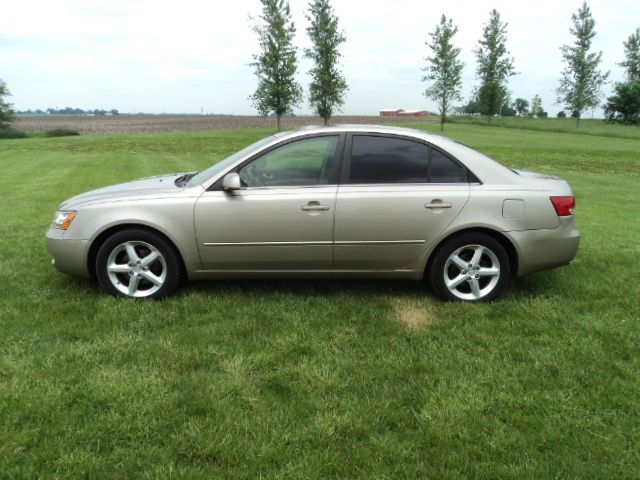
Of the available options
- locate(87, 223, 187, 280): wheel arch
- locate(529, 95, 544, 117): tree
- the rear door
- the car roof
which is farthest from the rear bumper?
locate(529, 95, 544, 117): tree

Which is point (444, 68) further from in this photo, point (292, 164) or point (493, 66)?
point (292, 164)

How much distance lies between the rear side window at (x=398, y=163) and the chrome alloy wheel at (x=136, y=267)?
1.82 metres

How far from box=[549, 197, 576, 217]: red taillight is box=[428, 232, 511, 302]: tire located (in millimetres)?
575

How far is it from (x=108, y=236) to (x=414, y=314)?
107 inches

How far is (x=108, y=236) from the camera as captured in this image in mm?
4570

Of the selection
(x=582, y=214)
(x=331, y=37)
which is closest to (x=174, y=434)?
(x=582, y=214)

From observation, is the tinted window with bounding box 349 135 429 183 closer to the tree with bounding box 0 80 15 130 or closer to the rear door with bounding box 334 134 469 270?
the rear door with bounding box 334 134 469 270

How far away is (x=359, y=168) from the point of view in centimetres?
452

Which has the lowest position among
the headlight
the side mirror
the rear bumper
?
the rear bumper

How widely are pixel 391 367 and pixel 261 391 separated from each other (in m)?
0.88

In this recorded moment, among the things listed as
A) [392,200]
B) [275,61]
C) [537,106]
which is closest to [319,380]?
[392,200]

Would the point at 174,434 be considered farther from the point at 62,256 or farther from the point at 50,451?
the point at 62,256

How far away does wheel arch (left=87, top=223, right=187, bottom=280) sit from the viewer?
4.50m

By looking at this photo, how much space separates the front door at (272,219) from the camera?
4.40 metres
